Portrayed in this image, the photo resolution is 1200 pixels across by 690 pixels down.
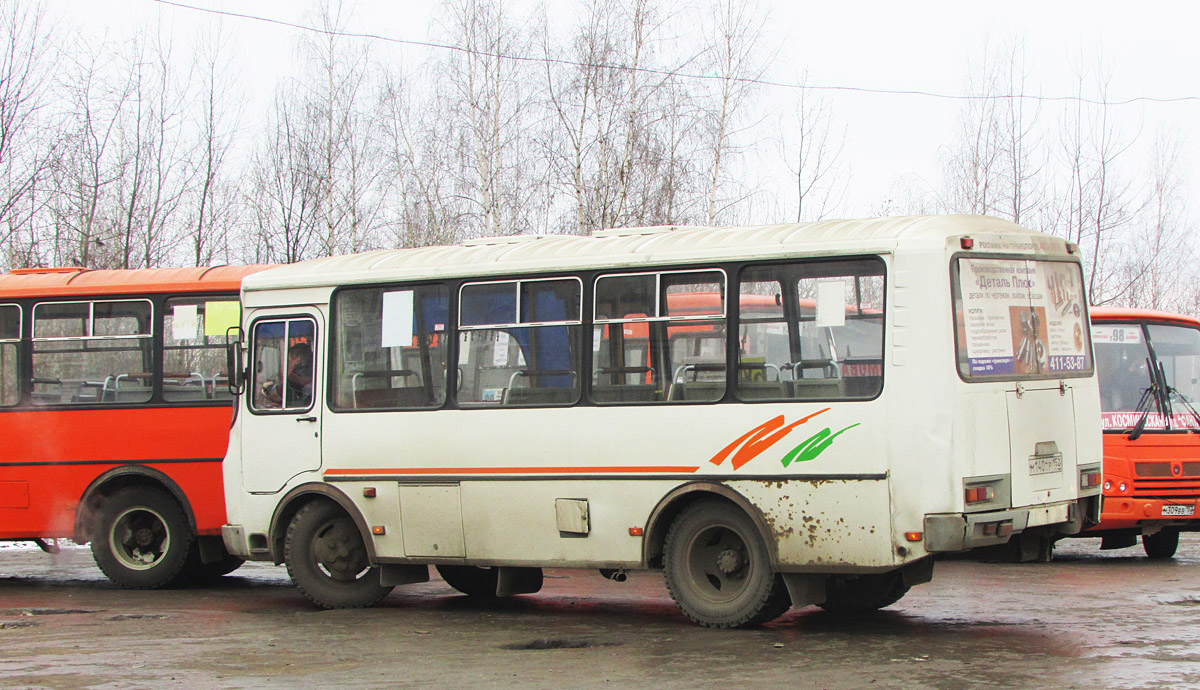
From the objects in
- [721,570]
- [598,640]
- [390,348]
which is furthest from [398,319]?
[721,570]

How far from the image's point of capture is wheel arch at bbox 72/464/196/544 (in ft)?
43.7

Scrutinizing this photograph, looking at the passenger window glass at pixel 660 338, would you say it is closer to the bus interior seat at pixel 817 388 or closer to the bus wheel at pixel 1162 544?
the bus interior seat at pixel 817 388

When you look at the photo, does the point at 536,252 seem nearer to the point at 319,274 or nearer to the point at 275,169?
the point at 319,274

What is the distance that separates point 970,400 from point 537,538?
11.2 ft

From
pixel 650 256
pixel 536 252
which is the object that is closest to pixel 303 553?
pixel 536 252

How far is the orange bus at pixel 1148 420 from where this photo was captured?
46.7 ft

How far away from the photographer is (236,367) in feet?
39.9

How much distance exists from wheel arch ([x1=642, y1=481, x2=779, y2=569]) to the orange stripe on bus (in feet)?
0.55

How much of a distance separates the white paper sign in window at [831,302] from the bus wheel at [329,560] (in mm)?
4543

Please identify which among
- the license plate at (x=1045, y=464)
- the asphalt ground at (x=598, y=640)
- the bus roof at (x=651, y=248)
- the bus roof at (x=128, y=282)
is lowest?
the asphalt ground at (x=598, y=640)

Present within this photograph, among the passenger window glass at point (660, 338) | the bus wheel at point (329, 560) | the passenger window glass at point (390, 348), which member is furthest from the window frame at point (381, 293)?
the passenger window glass at point (660, 338)

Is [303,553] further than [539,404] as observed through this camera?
Yes

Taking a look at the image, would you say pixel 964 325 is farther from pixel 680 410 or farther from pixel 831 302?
pixel 680 410

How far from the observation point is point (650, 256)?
33.0ft
